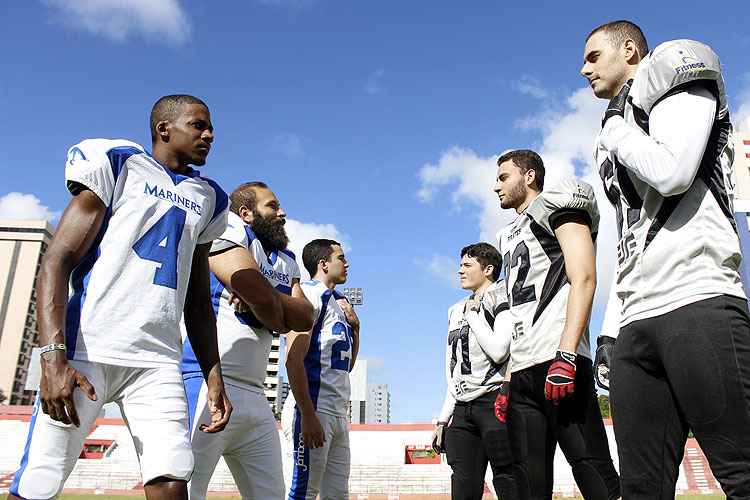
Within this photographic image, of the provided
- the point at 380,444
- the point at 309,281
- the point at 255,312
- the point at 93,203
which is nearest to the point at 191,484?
the point at 255,312

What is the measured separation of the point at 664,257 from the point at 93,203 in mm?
2563

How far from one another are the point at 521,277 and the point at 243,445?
2.24 meters

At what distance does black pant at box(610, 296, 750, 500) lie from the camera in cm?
211

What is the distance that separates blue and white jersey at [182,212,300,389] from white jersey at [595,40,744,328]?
2.56m

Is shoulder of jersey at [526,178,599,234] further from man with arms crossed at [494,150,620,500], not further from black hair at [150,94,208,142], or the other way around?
black hair at [150,94,208,142]

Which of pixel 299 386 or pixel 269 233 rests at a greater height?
pixel 269 233

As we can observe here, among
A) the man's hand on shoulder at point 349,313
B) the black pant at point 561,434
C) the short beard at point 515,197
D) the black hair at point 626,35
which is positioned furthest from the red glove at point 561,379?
the man's hand on shoulder at point 349,313

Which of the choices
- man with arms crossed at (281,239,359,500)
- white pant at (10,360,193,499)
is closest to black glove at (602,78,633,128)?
white pant at (10,360,193,499)

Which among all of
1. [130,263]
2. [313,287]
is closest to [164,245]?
[130,263]

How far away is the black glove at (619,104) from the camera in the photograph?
9.20 feet

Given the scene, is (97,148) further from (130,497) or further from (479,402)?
(130,497)

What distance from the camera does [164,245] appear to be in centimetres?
310

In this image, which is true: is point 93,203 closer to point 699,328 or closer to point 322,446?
point 699,328

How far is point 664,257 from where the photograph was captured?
2.44 m
